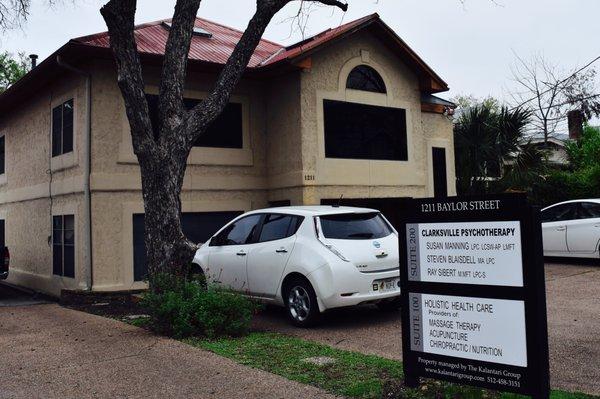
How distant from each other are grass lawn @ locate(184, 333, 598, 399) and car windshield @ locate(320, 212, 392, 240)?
65.0 inches

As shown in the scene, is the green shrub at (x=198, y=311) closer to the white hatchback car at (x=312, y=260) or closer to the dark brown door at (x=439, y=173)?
the white hatchback car at (x=312, y=260)

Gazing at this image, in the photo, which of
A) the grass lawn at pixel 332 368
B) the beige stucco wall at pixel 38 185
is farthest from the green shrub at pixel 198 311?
the beige stucco wall at pixel 38 185

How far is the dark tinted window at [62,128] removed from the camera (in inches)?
543

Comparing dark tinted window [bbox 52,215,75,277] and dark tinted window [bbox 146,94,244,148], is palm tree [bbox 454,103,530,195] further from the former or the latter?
dark tinted window [bbox 52,215,75,277]

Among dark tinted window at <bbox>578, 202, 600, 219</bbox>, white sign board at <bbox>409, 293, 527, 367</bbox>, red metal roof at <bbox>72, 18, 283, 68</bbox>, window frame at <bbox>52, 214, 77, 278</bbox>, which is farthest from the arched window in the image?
white sign board at <bbox>409, 293, 527, 367</bbox>

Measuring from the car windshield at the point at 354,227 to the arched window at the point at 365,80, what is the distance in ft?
22.5

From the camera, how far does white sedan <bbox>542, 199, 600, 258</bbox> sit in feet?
43.4

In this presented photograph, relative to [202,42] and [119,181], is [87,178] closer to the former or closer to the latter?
[119,181]

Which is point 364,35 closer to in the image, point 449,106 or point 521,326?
point 449,106

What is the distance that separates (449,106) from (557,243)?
530cm

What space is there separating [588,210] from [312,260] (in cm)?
841

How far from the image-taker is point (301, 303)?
829 cm

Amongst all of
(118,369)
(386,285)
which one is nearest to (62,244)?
(118,369)

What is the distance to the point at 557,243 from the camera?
46.0 ft
